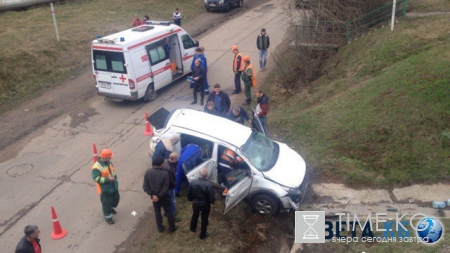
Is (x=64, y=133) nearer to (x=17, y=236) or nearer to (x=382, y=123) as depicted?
(x=17, y=236)

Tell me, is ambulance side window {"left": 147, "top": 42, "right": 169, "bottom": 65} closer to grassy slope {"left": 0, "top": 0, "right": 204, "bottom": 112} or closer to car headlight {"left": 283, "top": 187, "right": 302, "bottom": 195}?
grassy slope {"left": 0, "top": 0, "right": 204, "bottom": 112}

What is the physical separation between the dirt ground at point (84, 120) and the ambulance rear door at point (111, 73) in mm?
1018

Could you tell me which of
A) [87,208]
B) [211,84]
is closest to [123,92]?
[211,84]

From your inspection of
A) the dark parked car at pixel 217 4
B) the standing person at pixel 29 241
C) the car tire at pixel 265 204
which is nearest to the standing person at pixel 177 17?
the dark parked car at pixel 217 4

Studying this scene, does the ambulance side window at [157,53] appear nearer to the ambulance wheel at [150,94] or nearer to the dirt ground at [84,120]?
the ambulance wheel at [150,94]

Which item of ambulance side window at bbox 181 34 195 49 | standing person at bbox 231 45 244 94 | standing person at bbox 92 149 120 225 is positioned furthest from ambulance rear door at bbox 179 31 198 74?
standing person at bbox 92 149 120 225

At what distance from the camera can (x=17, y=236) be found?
8781 millimetres

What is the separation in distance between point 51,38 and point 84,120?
6.88 meters

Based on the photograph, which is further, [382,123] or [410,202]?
[382,123]

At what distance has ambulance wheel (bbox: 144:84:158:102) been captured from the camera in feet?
49.4

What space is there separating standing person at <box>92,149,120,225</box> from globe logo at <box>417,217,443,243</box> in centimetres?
574

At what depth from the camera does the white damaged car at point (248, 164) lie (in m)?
8.92

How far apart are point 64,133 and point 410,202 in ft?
30.9

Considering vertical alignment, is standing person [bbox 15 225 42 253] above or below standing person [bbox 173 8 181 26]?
above
